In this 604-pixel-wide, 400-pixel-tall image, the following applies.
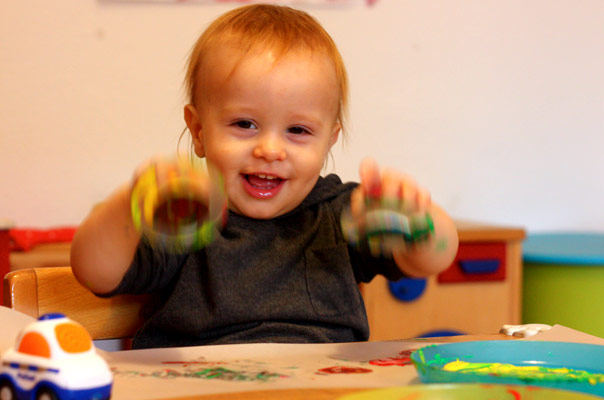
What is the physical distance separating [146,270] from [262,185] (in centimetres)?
15

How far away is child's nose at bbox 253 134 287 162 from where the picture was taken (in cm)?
79

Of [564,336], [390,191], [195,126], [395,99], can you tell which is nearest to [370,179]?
[390,191]

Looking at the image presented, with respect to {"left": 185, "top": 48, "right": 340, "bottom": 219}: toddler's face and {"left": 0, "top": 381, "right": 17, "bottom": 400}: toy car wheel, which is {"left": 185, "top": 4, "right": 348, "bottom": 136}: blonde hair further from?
{"left": 0, "top": 381, "right": 17, "bottom": 400}: toy car wheel

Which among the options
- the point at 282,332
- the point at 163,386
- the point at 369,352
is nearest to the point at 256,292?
the point at 282,332

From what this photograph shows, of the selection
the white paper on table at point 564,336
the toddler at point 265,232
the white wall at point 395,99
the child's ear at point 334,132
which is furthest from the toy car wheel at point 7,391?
the white wall at point 395,99

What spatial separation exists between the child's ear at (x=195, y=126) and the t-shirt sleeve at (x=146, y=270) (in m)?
0.14

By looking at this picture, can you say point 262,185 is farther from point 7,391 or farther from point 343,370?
point 7,391

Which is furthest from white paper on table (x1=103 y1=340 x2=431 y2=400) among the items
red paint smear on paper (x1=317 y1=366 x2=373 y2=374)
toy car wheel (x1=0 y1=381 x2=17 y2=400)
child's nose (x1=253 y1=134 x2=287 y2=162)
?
A: child's nose (x1=253 y1=134 x2=287 y2=162)

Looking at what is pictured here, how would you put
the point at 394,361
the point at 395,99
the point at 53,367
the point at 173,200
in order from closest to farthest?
the point at 53,367 → the point at 173,200 → the point at 394,361 → the point at 395,99

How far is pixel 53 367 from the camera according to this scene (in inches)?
14.9

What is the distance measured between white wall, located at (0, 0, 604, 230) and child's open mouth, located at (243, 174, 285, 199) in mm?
1060

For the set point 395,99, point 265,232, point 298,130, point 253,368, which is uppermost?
point 395,99

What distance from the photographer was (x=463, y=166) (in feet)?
7.01

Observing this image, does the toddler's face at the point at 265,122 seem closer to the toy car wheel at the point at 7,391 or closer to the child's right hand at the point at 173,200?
the child's right hand at the point at 173,200
